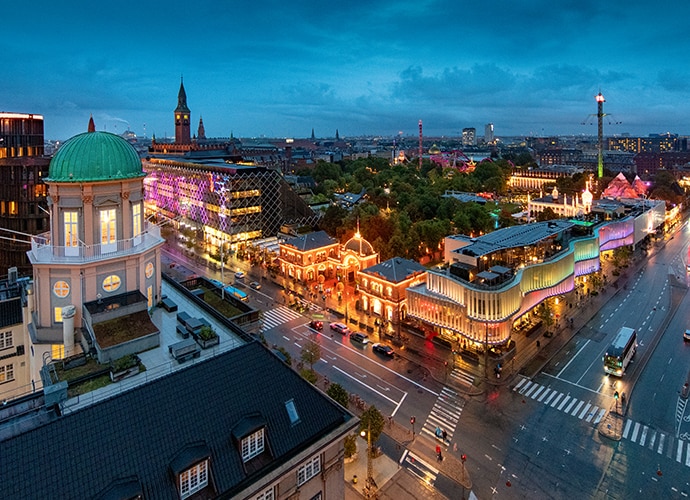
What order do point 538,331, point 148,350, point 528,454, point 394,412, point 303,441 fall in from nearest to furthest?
1. point 303,441
2. point 148,350
3. point 528,454
4. point 394,412
5. point 538,331

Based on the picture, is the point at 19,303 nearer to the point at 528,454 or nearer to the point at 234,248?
the point at 528,454

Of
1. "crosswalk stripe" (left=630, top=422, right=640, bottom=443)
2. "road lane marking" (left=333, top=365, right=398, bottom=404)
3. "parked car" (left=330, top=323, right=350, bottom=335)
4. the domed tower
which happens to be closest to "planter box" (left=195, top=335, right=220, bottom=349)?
the domed tower

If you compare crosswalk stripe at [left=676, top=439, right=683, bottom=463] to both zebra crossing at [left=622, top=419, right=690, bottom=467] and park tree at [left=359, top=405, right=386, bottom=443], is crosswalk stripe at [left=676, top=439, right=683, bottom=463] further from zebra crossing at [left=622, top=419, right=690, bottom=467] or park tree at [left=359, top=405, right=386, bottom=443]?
park tree at [left=359, top=405, right=386, bottom=443]

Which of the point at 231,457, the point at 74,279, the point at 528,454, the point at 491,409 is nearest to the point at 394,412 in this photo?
the point at 491,409

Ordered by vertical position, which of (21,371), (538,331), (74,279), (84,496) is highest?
(74,279)

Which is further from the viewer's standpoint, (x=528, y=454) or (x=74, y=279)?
(x=528, y=454)

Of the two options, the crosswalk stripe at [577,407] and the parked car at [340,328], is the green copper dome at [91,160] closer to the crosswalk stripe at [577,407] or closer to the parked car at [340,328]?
the parked car at [340,328]

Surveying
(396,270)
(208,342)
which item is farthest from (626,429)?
(208,342)
